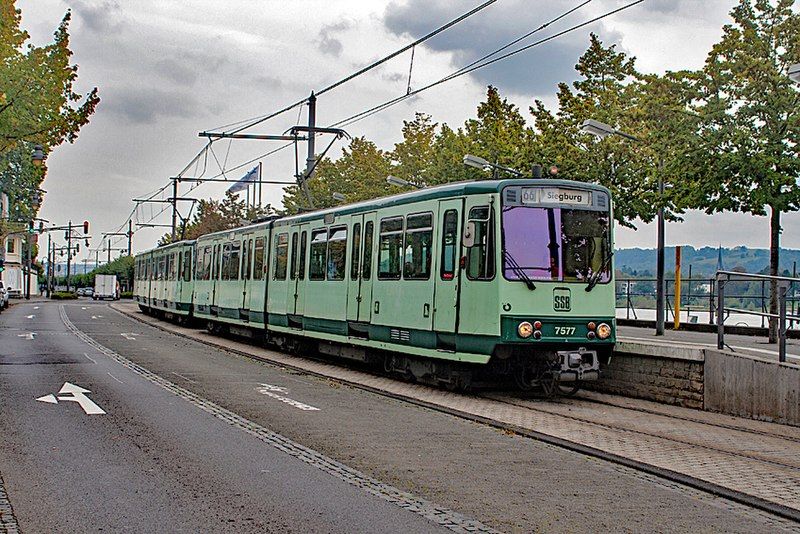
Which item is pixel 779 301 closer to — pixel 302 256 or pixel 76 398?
pixel 76 398

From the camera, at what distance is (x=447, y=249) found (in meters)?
16.2

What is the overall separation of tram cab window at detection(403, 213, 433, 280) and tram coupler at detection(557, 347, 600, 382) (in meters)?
2.69

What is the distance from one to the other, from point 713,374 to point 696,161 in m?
8.98

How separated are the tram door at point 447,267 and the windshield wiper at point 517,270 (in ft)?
3.19

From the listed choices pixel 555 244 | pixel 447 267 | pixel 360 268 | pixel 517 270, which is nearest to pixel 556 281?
pixel 555 244

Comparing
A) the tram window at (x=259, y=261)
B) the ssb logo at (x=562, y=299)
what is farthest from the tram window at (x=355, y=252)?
the tram window at (x=259, y=261)

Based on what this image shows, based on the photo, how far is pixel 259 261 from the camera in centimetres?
2684

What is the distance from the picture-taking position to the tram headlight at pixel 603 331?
15578 mm

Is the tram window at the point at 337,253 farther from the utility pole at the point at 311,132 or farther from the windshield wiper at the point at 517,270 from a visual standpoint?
the utility pole at the point at 311,132

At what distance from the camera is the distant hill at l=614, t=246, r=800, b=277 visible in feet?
83.7

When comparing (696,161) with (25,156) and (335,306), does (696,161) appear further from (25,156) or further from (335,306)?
(25,156)

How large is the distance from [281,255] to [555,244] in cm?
1078

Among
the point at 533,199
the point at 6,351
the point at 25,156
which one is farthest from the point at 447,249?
the point at 25,156

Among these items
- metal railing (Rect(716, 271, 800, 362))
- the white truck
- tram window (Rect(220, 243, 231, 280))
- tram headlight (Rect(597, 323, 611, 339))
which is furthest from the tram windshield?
the white truck
